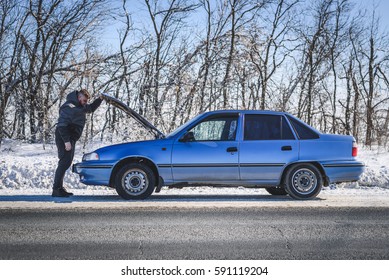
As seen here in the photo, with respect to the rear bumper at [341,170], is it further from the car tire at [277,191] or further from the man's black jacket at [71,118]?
the man's black jacket at [71,118]

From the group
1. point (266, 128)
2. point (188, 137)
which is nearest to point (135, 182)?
point (188, 137)

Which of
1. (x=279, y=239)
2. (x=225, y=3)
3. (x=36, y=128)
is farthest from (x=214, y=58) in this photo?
(x=279, y=239)

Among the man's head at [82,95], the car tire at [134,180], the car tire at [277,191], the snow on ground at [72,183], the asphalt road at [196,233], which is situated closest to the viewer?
the asphalt road at [196,233]

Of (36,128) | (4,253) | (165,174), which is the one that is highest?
(36,128)

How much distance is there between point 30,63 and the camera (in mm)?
19125

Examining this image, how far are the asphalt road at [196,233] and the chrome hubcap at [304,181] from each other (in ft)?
3.63

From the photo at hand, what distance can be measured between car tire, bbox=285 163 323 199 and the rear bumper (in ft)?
0.64

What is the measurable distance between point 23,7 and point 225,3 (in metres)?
8.46

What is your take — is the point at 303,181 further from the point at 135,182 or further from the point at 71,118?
the point at 71,118

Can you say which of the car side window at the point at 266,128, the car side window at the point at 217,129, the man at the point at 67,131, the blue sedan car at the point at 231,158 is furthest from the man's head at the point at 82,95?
the car side window at the point at 266,128

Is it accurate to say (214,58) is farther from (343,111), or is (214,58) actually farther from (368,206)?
(343,111)

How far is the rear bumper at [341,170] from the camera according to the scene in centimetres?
859

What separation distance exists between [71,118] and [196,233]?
4380 mm

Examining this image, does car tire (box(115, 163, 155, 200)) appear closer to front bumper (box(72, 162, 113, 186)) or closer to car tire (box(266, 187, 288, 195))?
front bumper (box(72, 162, 113, 186))
